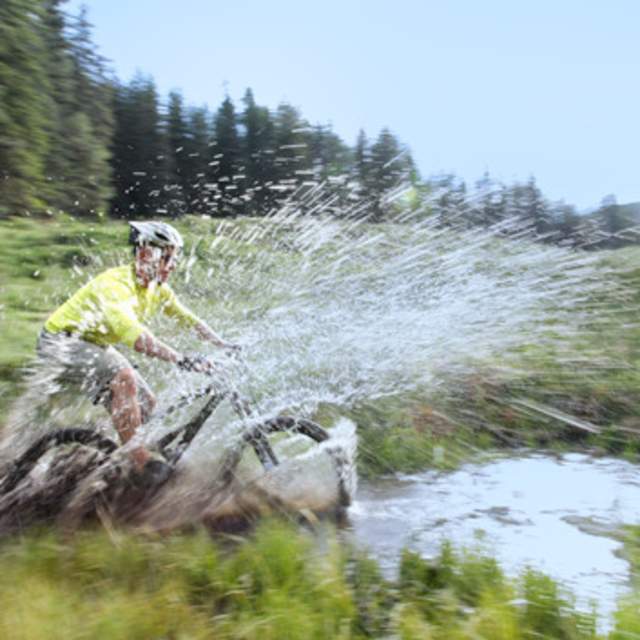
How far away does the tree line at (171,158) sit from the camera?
1862cm

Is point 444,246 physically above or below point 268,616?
above

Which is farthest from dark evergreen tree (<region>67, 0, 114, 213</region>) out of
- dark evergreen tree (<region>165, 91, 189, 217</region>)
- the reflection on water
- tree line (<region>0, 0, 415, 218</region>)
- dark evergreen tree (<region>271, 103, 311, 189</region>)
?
the reflection on water

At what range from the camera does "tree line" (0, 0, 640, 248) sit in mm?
18625

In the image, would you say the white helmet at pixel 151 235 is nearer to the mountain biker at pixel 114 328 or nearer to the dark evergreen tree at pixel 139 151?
the mountain biker at pixel 114 328

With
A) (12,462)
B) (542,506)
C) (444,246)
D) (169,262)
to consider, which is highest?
(444,246)

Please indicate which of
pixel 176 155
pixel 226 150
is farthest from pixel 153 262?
pixel 226 150

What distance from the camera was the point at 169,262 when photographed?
501 centimetres

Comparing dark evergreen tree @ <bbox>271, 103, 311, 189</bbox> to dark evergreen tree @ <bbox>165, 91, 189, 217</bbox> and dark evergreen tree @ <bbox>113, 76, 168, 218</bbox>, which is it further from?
dark evergreen tree @ <bbox>113, 76, 168, 218</bbox>

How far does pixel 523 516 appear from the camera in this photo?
5816mm

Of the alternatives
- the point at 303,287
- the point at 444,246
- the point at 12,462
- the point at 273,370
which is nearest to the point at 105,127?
the point at 444,246

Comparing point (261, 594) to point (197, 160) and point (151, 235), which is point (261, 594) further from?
point (197, 160)

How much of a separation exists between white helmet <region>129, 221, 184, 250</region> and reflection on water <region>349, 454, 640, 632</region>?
2.42 m

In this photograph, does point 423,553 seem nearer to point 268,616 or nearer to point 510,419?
point 268,616

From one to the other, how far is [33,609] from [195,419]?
1.75 meters
